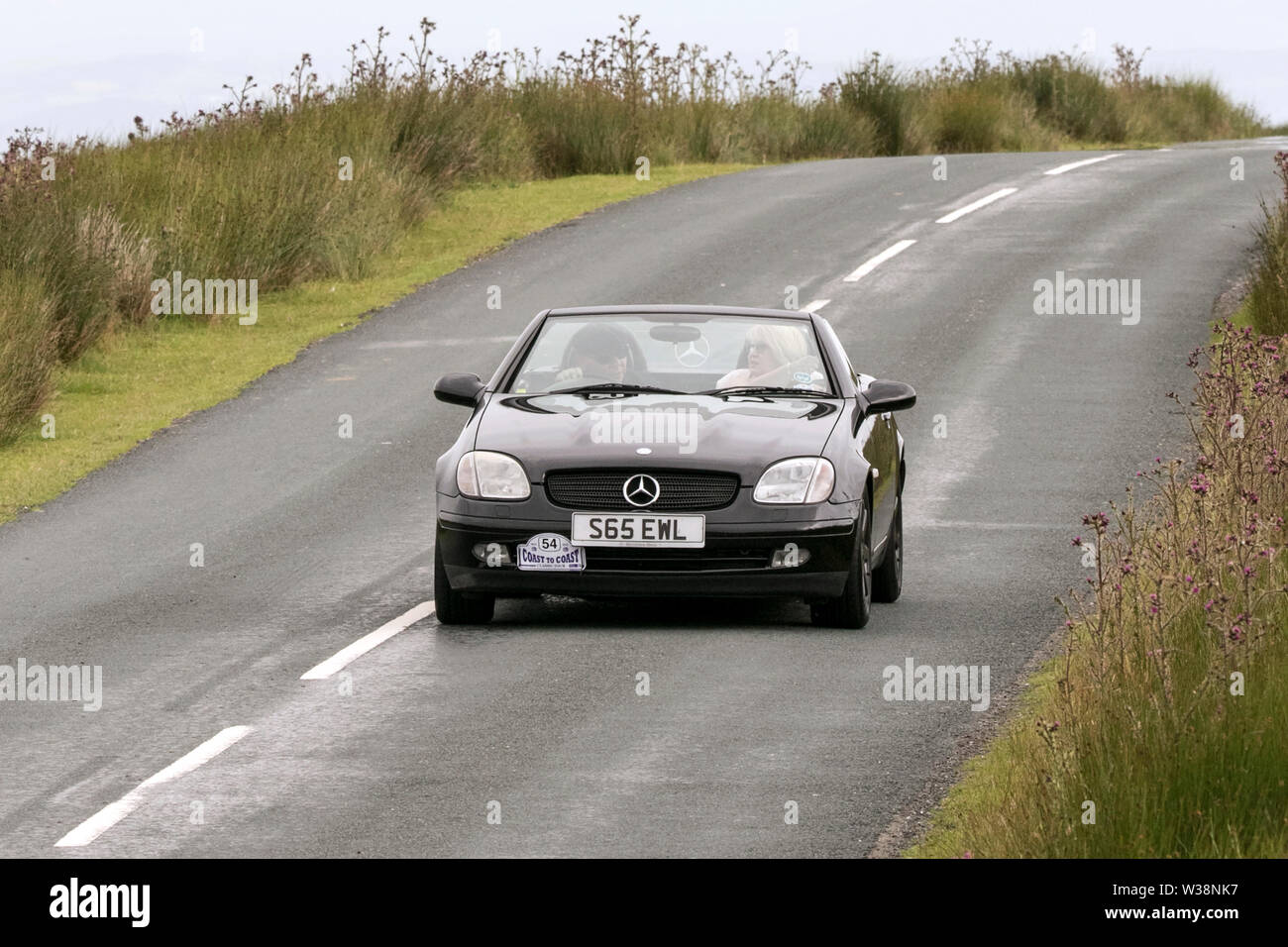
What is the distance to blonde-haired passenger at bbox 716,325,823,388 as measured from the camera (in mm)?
12375

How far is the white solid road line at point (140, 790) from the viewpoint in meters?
7.75

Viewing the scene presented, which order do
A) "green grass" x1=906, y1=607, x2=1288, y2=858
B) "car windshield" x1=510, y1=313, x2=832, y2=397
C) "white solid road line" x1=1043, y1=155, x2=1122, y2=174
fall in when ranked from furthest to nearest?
"white solid road line" x1=1043, y1=155, x2=1122, y2=174 < "car windshield" x1=510, y1=313, x2=832, y2=397 < "green grass" x1=906, y1=607, x2=1288, y2=858

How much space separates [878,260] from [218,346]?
825 centimetres

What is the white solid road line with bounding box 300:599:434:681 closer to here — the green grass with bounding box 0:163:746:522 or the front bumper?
the front bumper

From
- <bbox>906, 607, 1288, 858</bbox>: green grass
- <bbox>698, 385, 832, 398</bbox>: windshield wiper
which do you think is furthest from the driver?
<bbox>906, 607, 1288, 858</bbox>: green grass

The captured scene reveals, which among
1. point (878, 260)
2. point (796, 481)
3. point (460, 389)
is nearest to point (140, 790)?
point (796, 481)

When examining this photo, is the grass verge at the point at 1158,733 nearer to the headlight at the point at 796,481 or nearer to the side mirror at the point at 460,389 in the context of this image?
the headlight at the point at 796,481

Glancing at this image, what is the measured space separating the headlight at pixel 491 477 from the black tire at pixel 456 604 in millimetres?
380

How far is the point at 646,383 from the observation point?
12.4 m

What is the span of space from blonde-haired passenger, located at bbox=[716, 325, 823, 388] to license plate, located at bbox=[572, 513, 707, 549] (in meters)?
1.42

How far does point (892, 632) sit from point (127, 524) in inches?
Answer: 241

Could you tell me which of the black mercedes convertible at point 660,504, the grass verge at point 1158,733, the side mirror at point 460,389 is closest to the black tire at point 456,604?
the black mercedes convertible at point 660,504

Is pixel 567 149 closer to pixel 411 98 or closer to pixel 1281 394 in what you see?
pixel 411 98

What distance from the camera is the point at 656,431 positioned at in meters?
11.4
